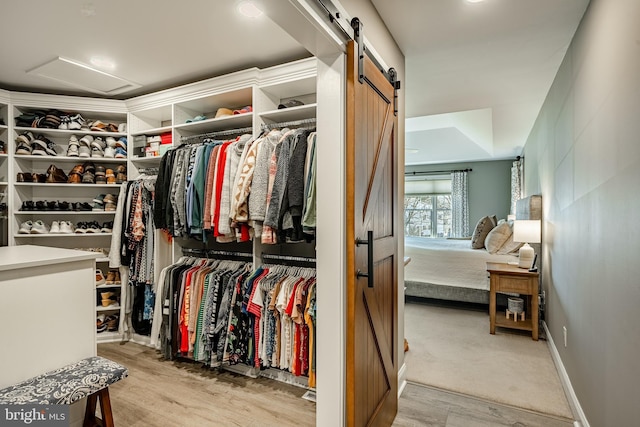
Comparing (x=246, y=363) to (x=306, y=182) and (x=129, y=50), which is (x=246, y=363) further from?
(x=129, y=50)

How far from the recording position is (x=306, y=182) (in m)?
2.08

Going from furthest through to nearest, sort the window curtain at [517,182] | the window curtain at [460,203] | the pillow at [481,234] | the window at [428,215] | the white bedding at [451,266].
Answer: the window at [428,215] < the window curtain at [460,203] < the window curtain at [517,182] < the pillow at [481,234] < the white bedding at [451,266]

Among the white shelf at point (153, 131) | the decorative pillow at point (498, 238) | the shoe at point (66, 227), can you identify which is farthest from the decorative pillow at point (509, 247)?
the shoe at point (66, 227)

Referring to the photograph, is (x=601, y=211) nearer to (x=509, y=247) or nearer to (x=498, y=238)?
(x=509, y=247)

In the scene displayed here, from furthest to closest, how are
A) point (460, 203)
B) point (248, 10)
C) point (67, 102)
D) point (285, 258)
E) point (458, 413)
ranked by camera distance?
point (460, 203) < point (67, 102) < point (285, 258) < point (458, 413) < point (248, 10)

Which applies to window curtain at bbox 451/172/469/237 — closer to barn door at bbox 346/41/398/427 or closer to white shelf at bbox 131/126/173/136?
barn door at bbox 346/41/398/427

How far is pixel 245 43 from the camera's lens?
2.38 metres

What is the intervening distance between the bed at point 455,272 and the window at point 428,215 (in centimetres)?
352

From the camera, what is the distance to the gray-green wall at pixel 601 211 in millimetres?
1252

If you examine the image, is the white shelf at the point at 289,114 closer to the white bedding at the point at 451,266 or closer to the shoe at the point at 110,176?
the shoe at the point at 110,176

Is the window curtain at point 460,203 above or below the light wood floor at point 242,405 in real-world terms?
above

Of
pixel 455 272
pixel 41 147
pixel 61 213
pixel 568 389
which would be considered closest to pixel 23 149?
pixel 41 147

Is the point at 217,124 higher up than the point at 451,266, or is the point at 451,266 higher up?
the point at 217,124

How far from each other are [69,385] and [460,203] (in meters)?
8.35
